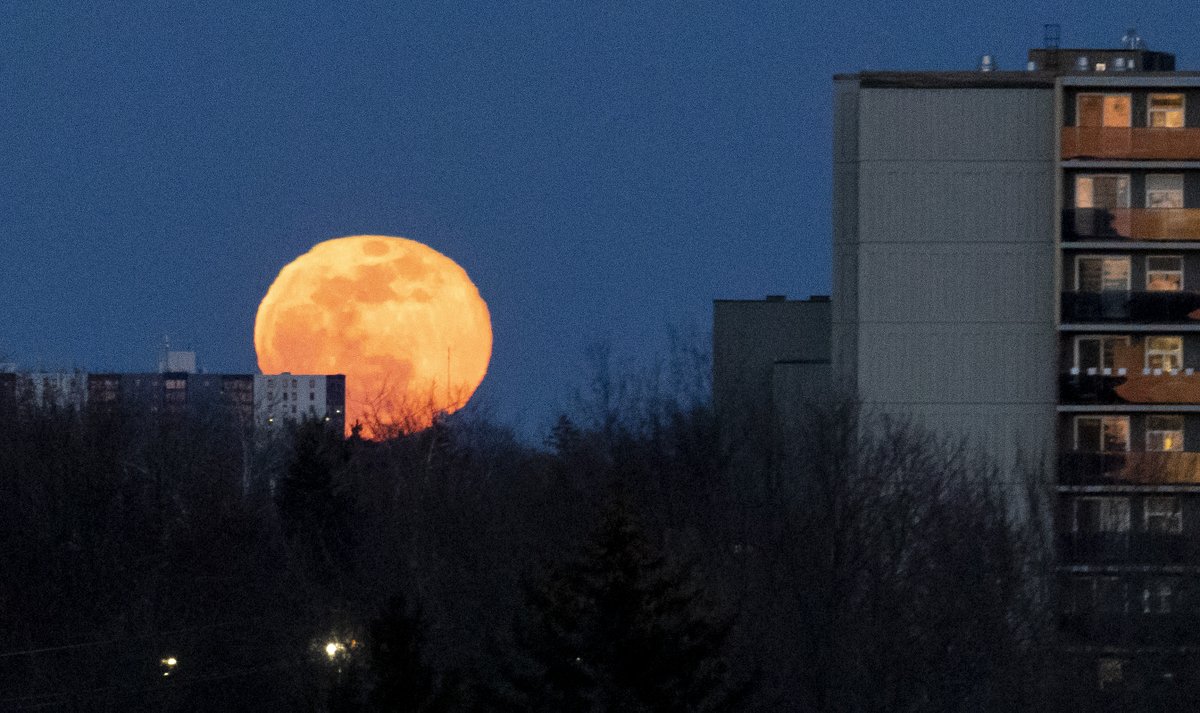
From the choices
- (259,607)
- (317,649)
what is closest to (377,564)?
(317,649)

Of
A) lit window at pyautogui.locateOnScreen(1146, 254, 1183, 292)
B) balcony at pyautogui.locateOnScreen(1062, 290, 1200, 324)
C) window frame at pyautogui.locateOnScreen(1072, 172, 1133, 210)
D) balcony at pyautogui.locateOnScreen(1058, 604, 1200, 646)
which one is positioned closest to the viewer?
balcony at pyautogui.locateOnScreen(1058, 604, 1200, 646)

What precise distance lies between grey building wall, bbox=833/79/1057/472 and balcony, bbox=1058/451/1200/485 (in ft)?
2.76

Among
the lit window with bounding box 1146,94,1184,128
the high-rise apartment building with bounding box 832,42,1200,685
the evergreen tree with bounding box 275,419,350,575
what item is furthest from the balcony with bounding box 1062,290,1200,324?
the evergreen tree with bounding box 275,419,350,575

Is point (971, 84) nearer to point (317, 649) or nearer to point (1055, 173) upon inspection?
point (1055, 173)

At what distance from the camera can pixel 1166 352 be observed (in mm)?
44969

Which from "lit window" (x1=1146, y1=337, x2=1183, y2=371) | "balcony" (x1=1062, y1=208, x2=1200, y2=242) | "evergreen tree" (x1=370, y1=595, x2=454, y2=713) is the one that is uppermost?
"balcony" (x1=1062, y1=208, x2=1200, y2=242)

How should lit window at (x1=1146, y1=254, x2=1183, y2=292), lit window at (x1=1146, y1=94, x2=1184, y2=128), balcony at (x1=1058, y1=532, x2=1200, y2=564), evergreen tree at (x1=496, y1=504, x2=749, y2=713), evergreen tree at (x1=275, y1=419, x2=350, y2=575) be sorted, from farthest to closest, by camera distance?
1. evergreen tree at (x1=275, y1=419, x2=350, y2=575)
2. lit window at (x1=1146, y1=254, x2=1183, y2=292)
3. lit window at (x1=1146, y1=94, x2=1184, y2=128)
4. balcony at (x1=1058, y1=532, x2=1200, y2=564)
5. evergreen tree at (x1=496, y1=504, x2=749, y2=713)

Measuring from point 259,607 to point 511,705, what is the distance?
111ft

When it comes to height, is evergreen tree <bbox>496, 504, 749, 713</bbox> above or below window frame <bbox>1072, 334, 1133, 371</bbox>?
below

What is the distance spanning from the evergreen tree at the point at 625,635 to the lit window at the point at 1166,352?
21.6m

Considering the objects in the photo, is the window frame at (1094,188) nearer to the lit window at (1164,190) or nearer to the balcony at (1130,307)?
the lit window at (1164,190)

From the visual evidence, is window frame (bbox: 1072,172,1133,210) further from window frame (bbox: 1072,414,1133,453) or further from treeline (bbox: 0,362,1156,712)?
treeline (bbox: 0,362,1156,712)

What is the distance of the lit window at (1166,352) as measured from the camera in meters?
44.9

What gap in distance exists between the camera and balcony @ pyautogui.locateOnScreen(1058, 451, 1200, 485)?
1747 inches
